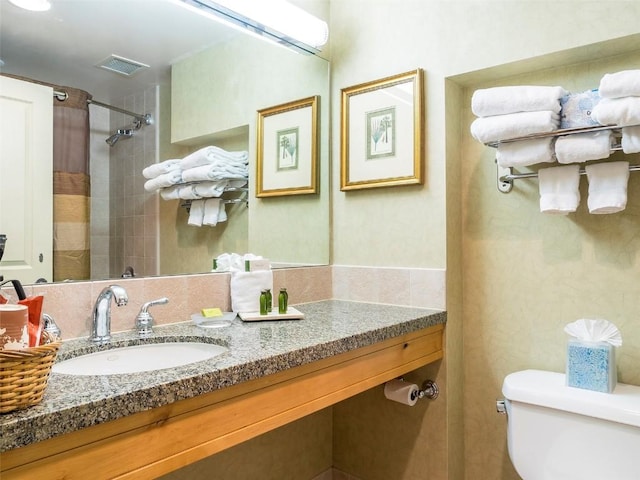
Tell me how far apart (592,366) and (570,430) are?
20 centimetres

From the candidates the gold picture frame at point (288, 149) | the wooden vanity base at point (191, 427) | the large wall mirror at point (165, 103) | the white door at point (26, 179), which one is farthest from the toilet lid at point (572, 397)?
the white door at point (26, 179)

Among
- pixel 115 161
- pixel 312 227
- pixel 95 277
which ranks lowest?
pixel 95 277

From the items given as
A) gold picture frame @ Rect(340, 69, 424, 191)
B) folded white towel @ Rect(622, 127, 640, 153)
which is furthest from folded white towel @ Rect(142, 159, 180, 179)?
folded white towel @ Rect(622, 127, 640, 153)

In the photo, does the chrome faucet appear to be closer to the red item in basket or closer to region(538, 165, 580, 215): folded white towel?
the red item in basket

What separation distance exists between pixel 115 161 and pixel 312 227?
853mm

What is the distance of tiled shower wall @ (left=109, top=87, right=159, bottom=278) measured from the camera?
135 cm

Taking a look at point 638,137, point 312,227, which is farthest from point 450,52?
point 312,227

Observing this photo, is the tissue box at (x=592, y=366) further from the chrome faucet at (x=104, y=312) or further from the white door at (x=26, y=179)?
the white door at (x=26, y=179)

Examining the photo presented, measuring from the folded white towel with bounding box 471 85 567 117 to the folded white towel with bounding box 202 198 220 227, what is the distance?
0.92 metres

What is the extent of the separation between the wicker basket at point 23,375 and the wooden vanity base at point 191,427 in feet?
0.22

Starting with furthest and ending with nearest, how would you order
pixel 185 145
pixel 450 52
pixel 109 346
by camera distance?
pixel 450 52, pixel 185 145, pixel 109 346

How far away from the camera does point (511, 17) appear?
61.2 inches

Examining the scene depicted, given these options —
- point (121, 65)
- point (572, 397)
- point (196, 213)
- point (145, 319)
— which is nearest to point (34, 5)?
point (121, 65)

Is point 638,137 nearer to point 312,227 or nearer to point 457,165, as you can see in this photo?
point 457,165
